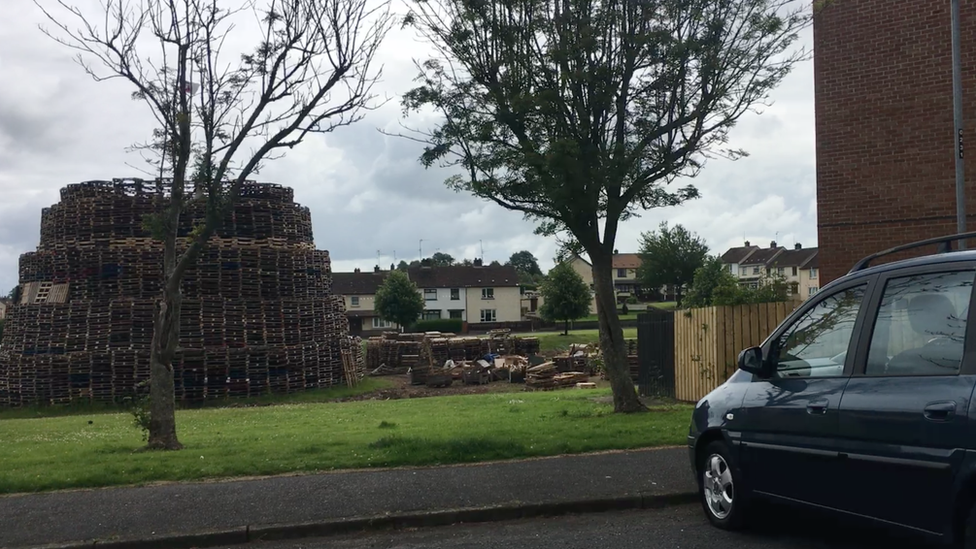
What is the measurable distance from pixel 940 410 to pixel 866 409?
590 mm

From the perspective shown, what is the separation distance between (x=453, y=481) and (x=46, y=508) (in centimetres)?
377

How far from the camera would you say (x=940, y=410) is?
487cm

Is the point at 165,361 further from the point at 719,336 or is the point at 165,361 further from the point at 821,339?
the point at 821,339

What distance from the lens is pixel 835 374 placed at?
19.3 ft

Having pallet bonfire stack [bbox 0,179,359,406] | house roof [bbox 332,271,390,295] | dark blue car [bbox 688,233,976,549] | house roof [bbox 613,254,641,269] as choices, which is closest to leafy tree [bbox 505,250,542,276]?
house roof [bbox 613,254,641,269]

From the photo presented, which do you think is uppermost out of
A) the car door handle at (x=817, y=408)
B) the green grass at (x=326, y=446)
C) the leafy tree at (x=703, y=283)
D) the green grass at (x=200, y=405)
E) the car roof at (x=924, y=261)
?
the leafy tree at (x=703, y=283)

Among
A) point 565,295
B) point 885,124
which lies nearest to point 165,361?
point 885,124

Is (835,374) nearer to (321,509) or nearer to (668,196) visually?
(321,509)

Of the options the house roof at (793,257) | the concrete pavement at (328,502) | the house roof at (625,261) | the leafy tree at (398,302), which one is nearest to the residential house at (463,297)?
the leafy tree at (398,302)

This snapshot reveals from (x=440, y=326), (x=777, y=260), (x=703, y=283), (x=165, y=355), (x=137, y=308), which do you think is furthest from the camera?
(x=777, y=260)

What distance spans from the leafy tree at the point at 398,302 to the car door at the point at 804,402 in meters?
68.6

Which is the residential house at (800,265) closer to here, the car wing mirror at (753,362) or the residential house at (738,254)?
the residential house at (738,254)

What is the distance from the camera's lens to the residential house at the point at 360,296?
93.0 m

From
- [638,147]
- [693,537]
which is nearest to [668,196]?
[638,147]
